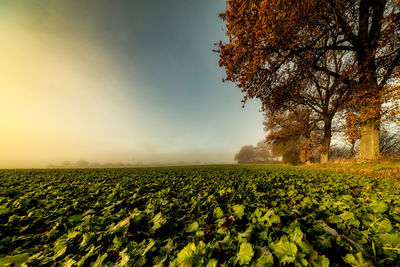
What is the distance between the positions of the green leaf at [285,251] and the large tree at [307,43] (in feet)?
36.8

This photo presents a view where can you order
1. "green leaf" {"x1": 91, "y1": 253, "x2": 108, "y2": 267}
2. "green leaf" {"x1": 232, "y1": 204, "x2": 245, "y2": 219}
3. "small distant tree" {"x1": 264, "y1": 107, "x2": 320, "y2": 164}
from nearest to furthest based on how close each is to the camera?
"green leaf" {"x1": 91, "y1": 253, "x2": 108, "y2": 267} → "green leaf" {"x1": 232, "y1": 204, "x2": 245, "y2": 219} → "small distant tree" {"x1": 264, "y1": 107, "x2": 320, "y2": 164}

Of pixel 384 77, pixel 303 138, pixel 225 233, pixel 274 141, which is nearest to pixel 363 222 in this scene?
pixel 225 233

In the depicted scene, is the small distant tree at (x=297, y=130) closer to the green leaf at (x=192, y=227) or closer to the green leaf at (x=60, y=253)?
the green leaf at (x=192, y=227)

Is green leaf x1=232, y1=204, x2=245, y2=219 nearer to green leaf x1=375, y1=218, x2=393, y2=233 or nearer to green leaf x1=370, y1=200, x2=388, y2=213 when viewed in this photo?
green leaf x1=375, y1=218, x2=393, y2=233

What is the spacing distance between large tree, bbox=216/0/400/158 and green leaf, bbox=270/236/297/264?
1121cm

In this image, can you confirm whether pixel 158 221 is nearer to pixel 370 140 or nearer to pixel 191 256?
pixel 191 256

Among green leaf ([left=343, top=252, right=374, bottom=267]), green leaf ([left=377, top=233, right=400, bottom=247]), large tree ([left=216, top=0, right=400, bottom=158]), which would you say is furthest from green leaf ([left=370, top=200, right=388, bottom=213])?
large tree ([left=216, top=0, right=400, bottom=158])

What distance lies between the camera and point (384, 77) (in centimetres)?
1226

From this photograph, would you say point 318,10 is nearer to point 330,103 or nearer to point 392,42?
point 392,42

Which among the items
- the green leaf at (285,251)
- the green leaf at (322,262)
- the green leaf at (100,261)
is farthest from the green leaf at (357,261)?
the green leaf at (100,261)

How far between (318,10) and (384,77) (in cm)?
870

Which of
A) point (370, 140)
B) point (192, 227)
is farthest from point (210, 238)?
point (370, 140)

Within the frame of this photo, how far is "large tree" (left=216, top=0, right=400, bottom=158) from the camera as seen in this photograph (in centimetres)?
941

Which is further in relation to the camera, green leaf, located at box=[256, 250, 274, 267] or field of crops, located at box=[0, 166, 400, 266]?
field of crops, located at box=[0, 166, 400, 266]
